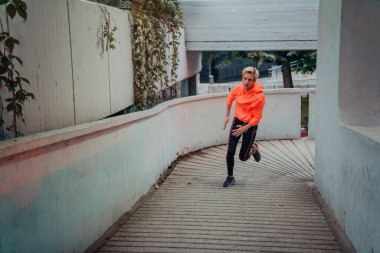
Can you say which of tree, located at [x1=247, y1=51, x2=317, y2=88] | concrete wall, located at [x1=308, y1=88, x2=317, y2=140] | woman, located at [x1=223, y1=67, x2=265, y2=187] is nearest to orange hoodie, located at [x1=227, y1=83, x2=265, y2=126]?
woman, located at [x1=223, y1=67, x2=265, y2=187]

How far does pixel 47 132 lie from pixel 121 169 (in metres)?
1.76

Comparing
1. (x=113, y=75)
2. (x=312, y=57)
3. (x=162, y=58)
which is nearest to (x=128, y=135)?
(x=113, y=75)

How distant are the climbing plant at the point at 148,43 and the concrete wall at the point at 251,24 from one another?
3068 mm

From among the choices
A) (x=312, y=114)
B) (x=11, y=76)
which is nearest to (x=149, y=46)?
(x=11, y=76)

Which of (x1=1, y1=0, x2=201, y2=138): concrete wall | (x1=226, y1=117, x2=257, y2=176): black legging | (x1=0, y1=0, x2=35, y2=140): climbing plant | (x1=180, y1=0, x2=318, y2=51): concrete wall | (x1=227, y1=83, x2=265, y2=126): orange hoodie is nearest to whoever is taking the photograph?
(x1=0, y1=0, x2=35, y2=140): climbing plant

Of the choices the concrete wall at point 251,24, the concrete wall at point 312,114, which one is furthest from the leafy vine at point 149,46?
the concrete wall at point 312,114

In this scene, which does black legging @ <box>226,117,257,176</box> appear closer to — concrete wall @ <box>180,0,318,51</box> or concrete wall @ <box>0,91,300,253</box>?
concrete wall @ <box>0,91,300,253</box>

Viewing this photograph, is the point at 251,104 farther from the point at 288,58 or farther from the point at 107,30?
the point at 288,58

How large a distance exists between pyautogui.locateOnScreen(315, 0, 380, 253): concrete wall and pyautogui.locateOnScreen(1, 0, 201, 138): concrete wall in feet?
8.93

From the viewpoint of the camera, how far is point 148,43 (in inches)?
285

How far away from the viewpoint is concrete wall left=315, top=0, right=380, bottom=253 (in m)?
3.78

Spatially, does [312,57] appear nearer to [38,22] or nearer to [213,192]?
[213,192]

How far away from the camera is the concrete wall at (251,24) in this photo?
1207cm

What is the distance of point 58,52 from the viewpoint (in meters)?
3.95
